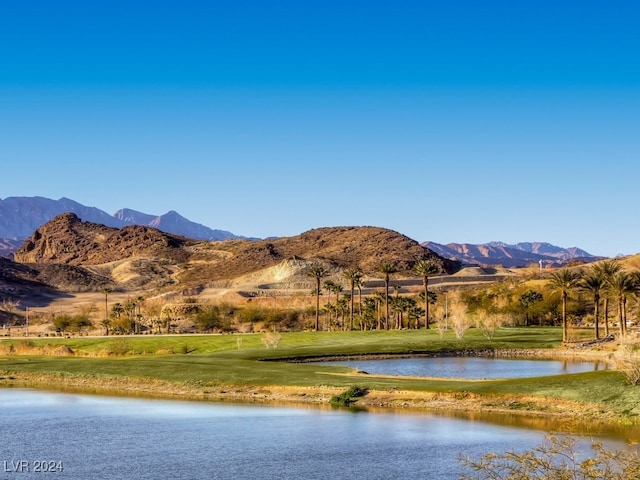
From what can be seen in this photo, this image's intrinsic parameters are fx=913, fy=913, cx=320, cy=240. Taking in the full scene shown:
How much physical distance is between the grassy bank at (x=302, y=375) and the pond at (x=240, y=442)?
512cm

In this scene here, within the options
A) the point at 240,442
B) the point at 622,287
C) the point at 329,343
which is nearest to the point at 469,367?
the point at 622,287

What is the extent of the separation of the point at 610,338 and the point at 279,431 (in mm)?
62122

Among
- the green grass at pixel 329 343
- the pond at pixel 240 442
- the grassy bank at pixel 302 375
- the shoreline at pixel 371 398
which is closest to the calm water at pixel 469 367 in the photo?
the grassy bank at pixel 302 375

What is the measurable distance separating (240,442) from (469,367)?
1626 inches

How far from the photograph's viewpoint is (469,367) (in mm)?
79250

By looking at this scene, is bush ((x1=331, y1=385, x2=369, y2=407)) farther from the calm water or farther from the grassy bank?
the calm water

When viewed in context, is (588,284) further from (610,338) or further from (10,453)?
(10,453)

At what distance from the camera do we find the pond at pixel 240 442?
35.2 meters

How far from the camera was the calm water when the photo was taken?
2847 inches

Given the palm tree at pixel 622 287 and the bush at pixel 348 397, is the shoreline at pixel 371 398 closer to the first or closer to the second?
the bush at pixel 348 397

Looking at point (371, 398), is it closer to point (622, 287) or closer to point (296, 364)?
point (296, 364)

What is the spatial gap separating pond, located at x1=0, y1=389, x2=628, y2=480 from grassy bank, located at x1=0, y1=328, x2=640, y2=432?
16.8 feet

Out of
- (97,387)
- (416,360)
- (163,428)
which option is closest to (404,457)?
(163,428)

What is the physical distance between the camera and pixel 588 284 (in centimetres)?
10212
